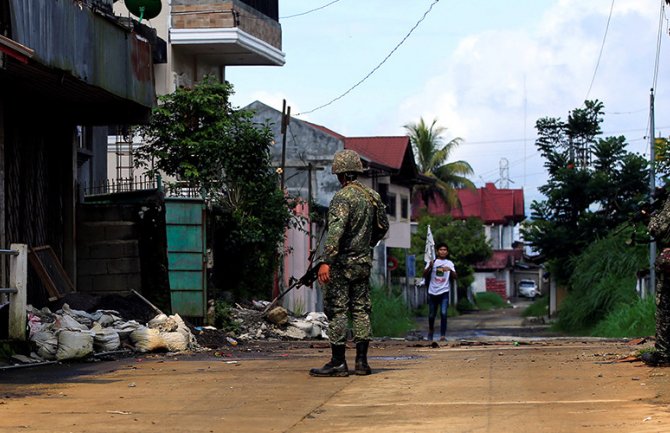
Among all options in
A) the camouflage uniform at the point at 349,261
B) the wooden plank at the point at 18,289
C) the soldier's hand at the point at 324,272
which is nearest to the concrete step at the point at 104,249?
the wooden plank at the point at 18,289

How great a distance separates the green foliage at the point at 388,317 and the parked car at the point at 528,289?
59438 mm

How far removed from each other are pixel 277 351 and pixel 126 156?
16.6 m

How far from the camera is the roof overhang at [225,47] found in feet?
99.2

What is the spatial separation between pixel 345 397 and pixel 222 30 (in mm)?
22390

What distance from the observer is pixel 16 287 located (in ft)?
38.5

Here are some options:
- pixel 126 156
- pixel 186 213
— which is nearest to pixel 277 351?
pixel 186 213

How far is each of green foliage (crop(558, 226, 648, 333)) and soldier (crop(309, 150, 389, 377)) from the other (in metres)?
26.2

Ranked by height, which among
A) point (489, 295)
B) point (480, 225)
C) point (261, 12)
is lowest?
point (489, 295)

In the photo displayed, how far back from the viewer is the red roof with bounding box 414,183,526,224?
94.3m

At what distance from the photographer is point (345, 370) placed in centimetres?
1038

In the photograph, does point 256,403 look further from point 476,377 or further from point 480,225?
point 480,225

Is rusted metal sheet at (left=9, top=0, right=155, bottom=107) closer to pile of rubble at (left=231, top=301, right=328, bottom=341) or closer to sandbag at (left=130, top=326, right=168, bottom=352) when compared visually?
sandbag at (left=130, top=326, right=168, bottom=352)

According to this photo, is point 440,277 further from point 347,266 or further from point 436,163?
point 436,163

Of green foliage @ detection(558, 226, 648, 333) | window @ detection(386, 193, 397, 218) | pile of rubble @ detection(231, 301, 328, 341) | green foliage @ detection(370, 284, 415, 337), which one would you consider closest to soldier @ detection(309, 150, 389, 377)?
pile of rubble @ detection(231, 301, 328, 341)
